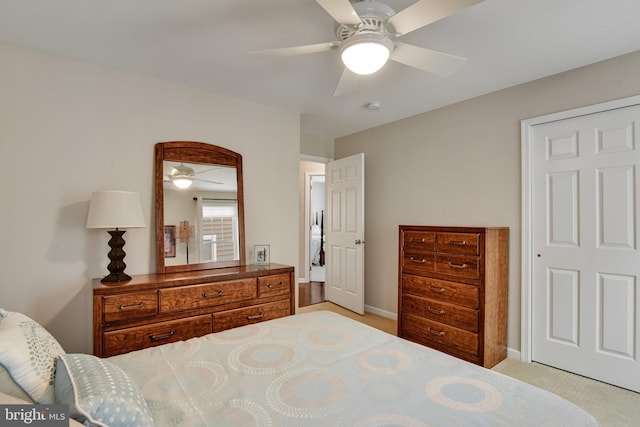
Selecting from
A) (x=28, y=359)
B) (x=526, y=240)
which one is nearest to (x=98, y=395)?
(x=28, y=359)

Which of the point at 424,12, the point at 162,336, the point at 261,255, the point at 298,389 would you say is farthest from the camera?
the point at 261,255

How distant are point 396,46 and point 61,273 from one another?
8.87 feet

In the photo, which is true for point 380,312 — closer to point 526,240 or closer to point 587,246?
point 526,240

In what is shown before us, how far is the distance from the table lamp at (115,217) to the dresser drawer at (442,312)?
246cm

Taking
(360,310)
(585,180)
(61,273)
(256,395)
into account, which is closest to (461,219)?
(585,180)

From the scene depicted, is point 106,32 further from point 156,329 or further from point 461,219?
point 461,219

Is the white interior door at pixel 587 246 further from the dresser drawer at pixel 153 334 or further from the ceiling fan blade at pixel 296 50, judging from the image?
the dresser drawer at pixel 153 334

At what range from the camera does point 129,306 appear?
6.99ft

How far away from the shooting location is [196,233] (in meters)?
2.86

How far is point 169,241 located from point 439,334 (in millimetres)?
2521

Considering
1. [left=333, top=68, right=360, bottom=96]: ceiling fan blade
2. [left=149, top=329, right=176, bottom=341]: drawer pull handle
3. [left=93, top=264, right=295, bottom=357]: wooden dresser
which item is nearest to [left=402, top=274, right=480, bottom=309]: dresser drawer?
[left=93, top=264, right=295, bottom=357]: wooden dresser

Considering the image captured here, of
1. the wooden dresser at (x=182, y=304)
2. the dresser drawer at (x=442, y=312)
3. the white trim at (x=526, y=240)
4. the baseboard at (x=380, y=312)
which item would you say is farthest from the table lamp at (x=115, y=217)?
the white trim at (x=526, y=240)

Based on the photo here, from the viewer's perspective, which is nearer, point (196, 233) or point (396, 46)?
point (396, 46)

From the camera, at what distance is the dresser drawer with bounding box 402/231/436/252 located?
293 cm
